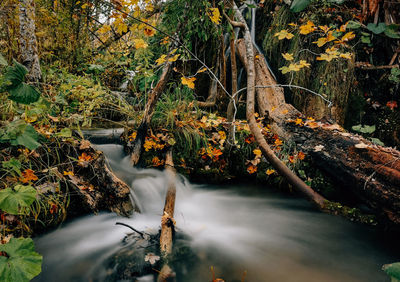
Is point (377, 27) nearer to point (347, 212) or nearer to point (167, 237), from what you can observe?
point (347, 212)

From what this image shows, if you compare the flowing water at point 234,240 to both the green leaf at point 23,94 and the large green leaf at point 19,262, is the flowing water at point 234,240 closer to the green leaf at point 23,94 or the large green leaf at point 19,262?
the large green leaf at point 19,262

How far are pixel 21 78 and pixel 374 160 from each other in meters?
2.72

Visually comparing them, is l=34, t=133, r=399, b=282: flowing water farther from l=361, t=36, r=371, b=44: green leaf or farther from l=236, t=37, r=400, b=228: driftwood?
l=361, t=36, r=371, b=44: green leaf

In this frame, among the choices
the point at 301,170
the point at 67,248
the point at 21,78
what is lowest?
the point at 67,248

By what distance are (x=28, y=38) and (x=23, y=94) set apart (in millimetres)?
2127

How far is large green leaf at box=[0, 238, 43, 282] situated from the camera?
105 cm

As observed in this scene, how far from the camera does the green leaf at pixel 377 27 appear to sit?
10.7 ft

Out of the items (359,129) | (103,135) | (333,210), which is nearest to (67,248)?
(103,135)

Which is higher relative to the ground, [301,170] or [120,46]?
[120,46]

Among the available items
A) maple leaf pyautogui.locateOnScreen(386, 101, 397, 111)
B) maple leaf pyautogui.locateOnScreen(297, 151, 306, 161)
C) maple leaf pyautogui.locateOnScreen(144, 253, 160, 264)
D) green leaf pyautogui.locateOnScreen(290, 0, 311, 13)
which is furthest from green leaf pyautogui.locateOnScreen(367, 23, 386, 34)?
maple leaf pyautogui.locateOnScreen(144, 253, 160, 264)

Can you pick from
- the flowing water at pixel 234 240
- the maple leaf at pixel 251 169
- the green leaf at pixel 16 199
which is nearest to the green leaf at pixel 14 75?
the green leaf at pixel 16 199

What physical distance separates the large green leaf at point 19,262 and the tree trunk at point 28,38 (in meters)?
2.56

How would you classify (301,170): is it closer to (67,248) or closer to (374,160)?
(374,160)

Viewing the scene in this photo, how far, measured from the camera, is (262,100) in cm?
371
